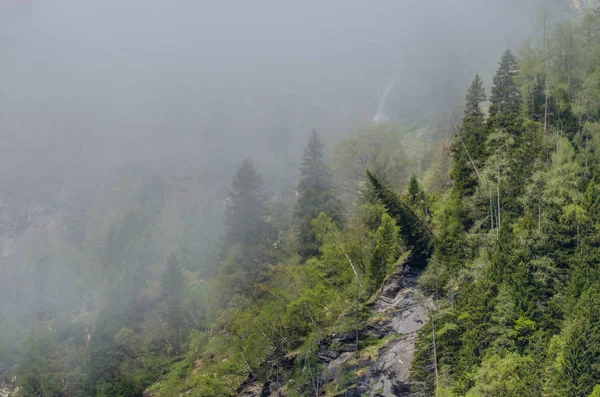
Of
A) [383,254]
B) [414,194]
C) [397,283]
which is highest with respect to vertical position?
[414,194]

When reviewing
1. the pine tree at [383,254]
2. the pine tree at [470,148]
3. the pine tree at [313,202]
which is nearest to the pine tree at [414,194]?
the pine tree at [470,148]

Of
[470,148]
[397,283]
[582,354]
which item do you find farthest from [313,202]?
[582,354]

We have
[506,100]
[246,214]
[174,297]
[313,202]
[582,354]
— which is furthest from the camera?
[174,297]

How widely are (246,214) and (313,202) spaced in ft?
49.0

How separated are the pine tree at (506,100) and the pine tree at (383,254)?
17430 mm

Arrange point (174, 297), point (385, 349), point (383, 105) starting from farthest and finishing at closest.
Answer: point (383, 105)
point (174, 297)
point (385, 349)

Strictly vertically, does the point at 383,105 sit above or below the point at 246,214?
above

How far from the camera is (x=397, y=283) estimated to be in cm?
4662

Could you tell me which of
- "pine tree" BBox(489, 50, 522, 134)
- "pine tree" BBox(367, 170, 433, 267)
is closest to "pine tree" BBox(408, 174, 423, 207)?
"pine tree" BBox(367, 170, 433, 267)

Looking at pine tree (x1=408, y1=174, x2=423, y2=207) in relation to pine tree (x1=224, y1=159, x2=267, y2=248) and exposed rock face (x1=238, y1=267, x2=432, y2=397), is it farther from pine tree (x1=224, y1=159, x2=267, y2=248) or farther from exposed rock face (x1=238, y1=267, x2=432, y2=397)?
pine tree (x1=224, y1=159, x2=267, y2=248)

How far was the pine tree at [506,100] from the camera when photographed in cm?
5444

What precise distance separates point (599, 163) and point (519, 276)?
16.8 metres

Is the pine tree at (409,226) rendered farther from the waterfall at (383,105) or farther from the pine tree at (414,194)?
the waterfall at (383,105)

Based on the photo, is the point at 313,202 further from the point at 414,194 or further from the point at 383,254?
the point at 383,254
